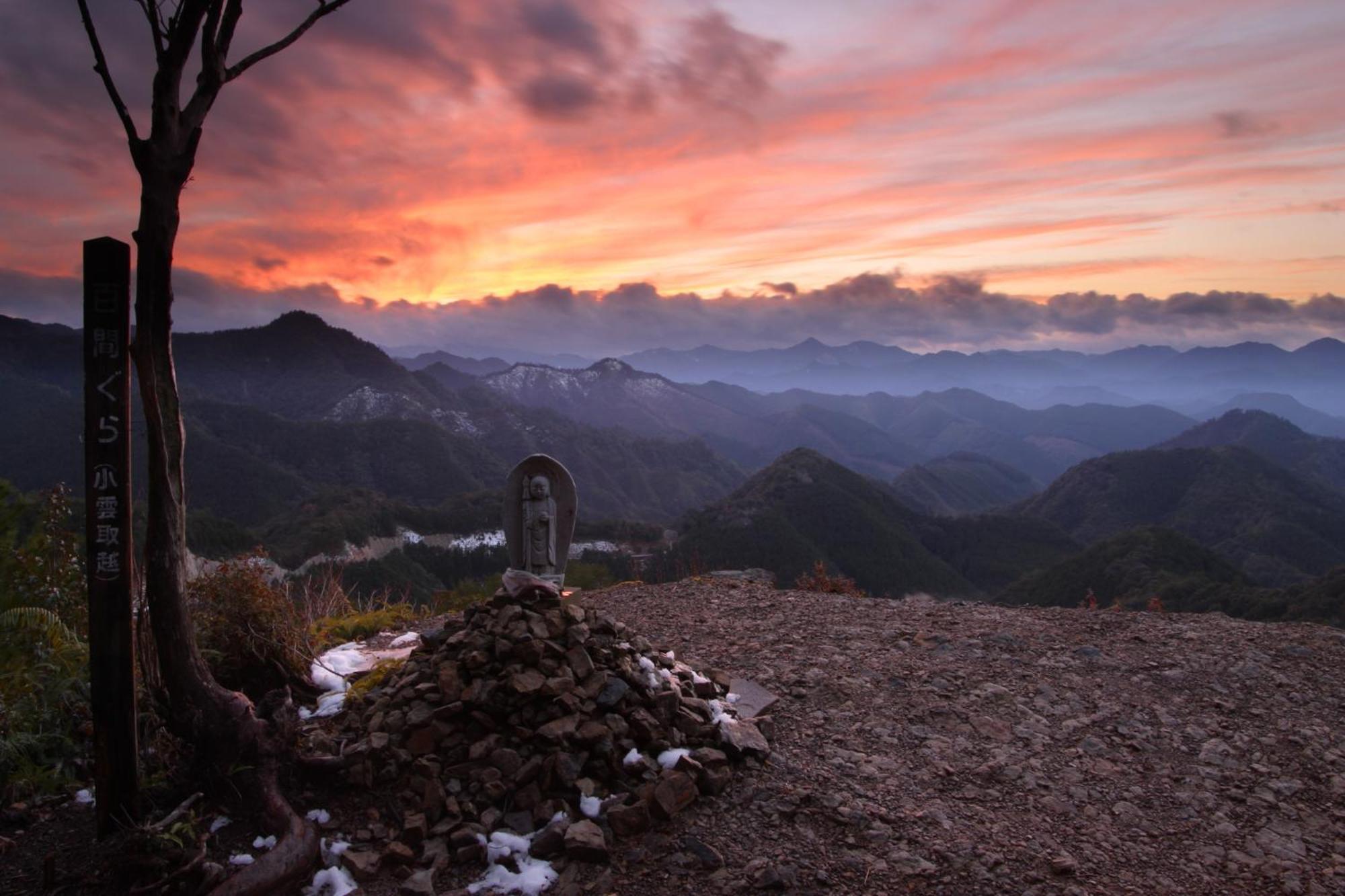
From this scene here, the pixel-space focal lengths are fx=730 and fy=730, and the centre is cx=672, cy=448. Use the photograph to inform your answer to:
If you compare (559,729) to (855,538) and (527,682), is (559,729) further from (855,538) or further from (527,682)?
(855,538)

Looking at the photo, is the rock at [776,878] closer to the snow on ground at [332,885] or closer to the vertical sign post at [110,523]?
the snow on ground at [332,885]

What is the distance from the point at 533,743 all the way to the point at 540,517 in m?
3.29

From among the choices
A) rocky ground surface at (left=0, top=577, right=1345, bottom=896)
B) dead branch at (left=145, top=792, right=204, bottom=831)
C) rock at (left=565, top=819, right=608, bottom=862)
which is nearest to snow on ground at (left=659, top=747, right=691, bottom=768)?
rocky ground surface at (left=0, top=577, right=1345, bottom=896)

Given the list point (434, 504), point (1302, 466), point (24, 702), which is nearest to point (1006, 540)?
point (434, 504)

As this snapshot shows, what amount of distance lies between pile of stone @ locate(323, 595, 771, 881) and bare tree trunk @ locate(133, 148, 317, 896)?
2.34 feet

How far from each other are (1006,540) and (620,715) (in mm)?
87295

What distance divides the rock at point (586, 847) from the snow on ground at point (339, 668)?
309 centimetres

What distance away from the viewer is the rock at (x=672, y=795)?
5.71 metres

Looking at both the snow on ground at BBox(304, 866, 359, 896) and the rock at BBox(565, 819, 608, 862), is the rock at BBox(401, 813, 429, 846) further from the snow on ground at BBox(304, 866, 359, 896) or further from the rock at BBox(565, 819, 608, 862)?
the rock at BBox(565, 819, 608, 862)

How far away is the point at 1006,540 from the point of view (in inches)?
3312

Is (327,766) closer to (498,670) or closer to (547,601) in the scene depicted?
(498,670)

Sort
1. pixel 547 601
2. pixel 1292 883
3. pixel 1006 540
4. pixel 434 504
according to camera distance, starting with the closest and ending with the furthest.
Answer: pixel 1292 883 < pixel 547 601 < pixel 1006 540 < pixel 434 504

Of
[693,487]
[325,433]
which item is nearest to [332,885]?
[325,433]

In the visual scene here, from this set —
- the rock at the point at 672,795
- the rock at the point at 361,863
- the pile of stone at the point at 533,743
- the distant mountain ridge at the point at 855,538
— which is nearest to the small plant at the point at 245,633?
the pile of stone at the point at 533,743
